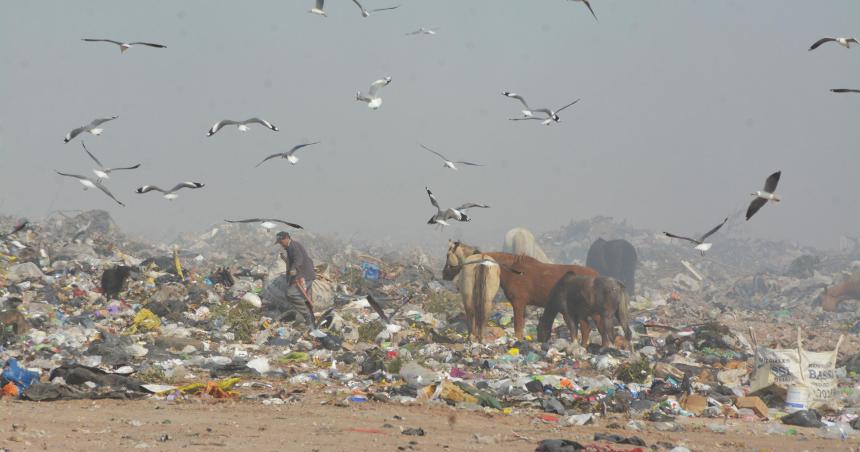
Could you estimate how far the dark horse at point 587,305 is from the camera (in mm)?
11086

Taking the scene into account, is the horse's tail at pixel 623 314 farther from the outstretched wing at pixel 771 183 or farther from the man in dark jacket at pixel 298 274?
the outstretched wing at pixel 771 183

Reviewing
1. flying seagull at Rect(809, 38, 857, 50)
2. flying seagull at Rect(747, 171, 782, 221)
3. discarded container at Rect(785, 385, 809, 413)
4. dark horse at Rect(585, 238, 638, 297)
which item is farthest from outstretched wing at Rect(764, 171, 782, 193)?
dark horse at Rect(585, 238, 638, 297)

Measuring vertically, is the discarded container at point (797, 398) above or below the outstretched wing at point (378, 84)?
below

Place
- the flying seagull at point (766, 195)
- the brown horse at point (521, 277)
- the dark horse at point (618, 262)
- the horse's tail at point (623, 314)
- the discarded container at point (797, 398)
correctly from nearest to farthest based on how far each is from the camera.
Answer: the flying seagull at point (766, 195)
the discarded container at point (797, 398)
the horse's tail at point (623, 314)
the brown horse at point (521, 277)
the dark horse at point (618, 262)

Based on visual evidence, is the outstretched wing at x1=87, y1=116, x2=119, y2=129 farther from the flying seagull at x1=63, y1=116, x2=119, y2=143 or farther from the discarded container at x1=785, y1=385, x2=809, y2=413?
the discarded container at x1=785, y1=385, x2=809, y2=413

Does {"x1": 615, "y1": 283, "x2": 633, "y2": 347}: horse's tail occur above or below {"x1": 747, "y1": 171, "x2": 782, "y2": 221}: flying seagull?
below

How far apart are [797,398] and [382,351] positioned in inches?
178

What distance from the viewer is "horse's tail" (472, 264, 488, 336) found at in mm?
11227

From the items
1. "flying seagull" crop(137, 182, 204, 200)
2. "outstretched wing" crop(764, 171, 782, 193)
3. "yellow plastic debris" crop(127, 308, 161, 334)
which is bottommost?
"yellow plastic debris" crop(127, 308, 161, 334)

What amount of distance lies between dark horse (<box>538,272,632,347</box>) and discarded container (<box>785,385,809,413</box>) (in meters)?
3.66

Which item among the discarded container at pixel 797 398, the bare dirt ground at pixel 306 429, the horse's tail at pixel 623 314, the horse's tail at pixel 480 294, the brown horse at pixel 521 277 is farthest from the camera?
the brown horse at pixel 521 277

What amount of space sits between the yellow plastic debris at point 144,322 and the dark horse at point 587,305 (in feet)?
17.5

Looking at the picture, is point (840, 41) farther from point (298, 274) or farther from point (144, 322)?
point (144, 322)

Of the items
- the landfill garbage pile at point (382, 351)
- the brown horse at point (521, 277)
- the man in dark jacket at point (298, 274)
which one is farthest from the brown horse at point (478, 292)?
the man in dark jacket at point (298, 274)
